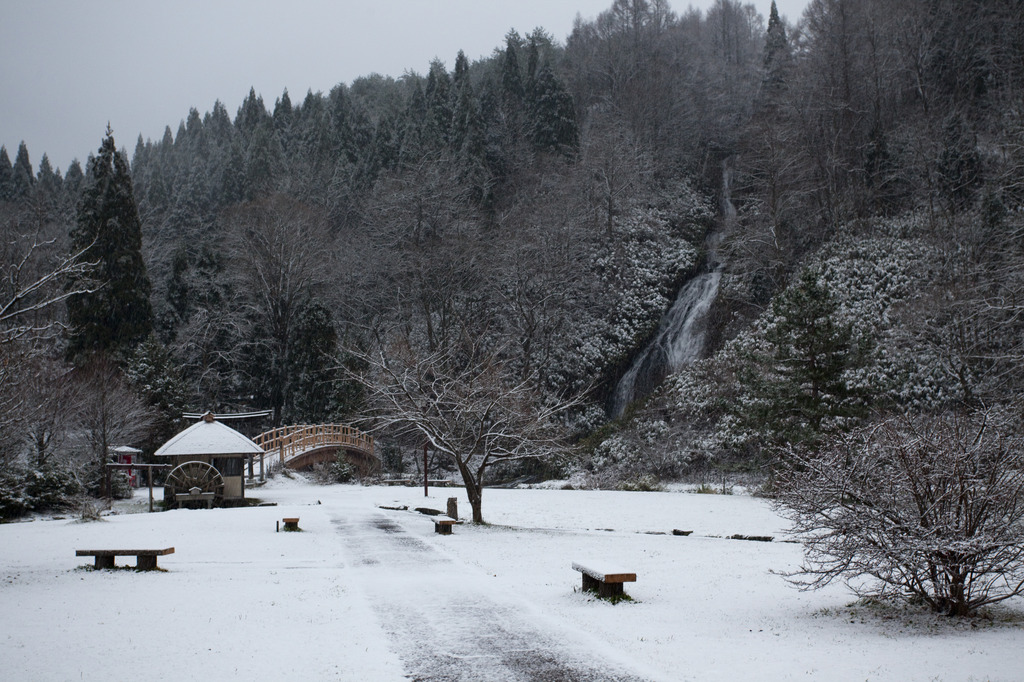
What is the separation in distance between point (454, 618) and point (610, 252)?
3773 centimetres

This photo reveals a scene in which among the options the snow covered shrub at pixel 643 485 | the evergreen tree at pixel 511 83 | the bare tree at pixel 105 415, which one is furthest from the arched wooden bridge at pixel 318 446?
the evergreen tree at pixel 511 83

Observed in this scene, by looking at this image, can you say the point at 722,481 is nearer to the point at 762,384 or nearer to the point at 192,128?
the point at 762,384

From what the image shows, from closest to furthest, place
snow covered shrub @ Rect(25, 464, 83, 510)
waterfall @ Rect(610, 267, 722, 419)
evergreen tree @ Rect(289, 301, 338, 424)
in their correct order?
snow covered shrub @ Rect(25, 464, 83, 510), waterfall @ Rect(610, 267, 722, 419), evergreen tree @ Rect(289, 301, 338, 424)

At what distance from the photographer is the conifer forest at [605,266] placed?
25.9 meters

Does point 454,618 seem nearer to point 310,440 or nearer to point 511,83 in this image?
point 310,440

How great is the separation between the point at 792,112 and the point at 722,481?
22.4 m

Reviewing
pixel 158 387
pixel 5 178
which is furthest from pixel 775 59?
pixel 5 178

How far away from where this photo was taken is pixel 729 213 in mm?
48219

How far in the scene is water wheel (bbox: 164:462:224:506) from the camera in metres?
26.7

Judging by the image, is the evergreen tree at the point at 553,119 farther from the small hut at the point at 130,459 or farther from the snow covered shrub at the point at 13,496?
the snow covered shrub at the point at 13,496

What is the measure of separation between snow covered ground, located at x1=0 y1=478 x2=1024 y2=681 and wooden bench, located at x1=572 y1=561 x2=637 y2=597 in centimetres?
22

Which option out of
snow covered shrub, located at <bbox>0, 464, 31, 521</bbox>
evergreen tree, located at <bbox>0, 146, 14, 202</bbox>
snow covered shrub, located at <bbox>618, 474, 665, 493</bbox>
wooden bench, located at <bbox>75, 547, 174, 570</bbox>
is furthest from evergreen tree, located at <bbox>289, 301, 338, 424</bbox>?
evergreen tree, located at <bbox>0, 146, 14, 202</bbox>

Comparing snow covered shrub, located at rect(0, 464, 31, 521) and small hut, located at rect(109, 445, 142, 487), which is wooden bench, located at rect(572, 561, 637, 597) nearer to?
snow covered shrub, located at rect(0, 464, 31, 521)

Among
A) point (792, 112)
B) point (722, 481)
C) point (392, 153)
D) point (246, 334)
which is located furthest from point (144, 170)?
point (722, 481)
